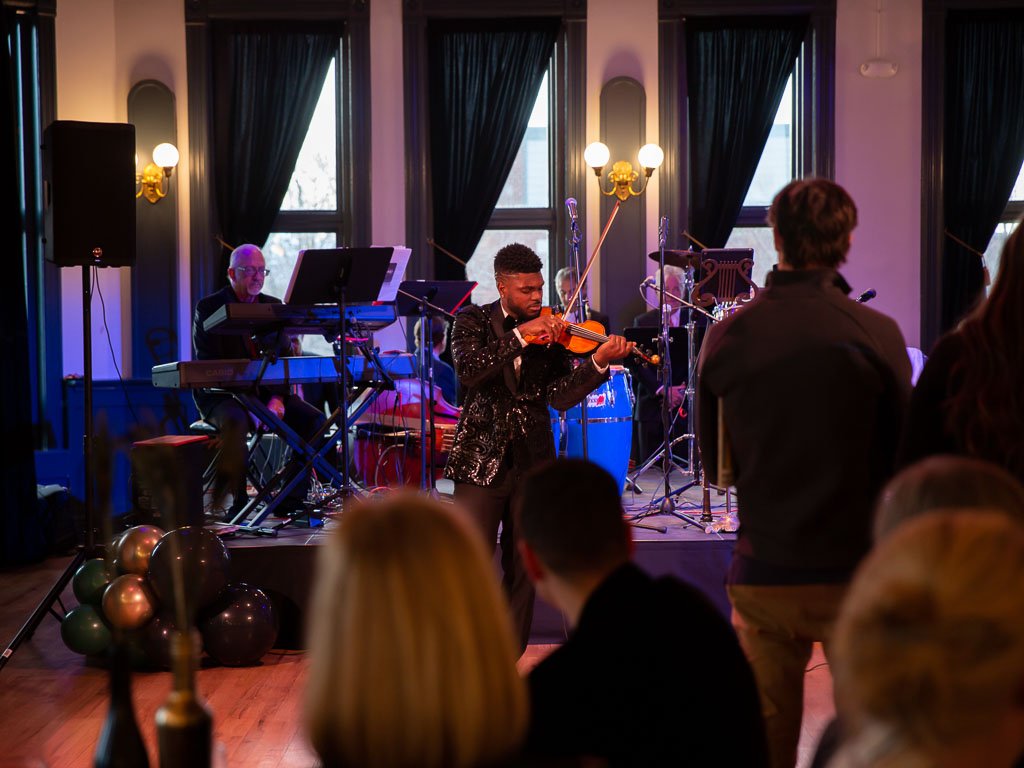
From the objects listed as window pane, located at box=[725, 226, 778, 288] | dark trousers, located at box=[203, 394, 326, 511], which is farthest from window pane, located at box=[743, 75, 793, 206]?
dark trousers, located at box=[203, 394, 326, 511]

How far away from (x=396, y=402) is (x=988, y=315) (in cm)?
543

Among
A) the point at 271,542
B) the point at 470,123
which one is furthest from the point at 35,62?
the point at 271,542

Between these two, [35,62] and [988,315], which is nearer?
[988,315]

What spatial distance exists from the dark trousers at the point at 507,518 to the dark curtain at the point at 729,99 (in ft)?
18.3

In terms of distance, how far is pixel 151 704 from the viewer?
4.44m

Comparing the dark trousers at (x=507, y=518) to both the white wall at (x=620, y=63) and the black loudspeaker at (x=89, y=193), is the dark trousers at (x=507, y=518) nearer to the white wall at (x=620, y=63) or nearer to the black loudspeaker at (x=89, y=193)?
the black loudspeaker at (x=89, y=193)

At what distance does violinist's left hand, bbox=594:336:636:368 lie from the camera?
4.23 meters

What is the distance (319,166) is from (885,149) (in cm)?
468

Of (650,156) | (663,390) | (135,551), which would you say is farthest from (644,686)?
(650,156)

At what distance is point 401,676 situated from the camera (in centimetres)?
122

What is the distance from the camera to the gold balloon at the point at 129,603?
4.75 meters

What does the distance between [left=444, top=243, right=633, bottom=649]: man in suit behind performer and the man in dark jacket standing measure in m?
1.77

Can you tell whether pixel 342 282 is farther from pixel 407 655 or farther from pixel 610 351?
pixel 407 655

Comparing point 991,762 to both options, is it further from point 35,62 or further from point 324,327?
point 35,62
